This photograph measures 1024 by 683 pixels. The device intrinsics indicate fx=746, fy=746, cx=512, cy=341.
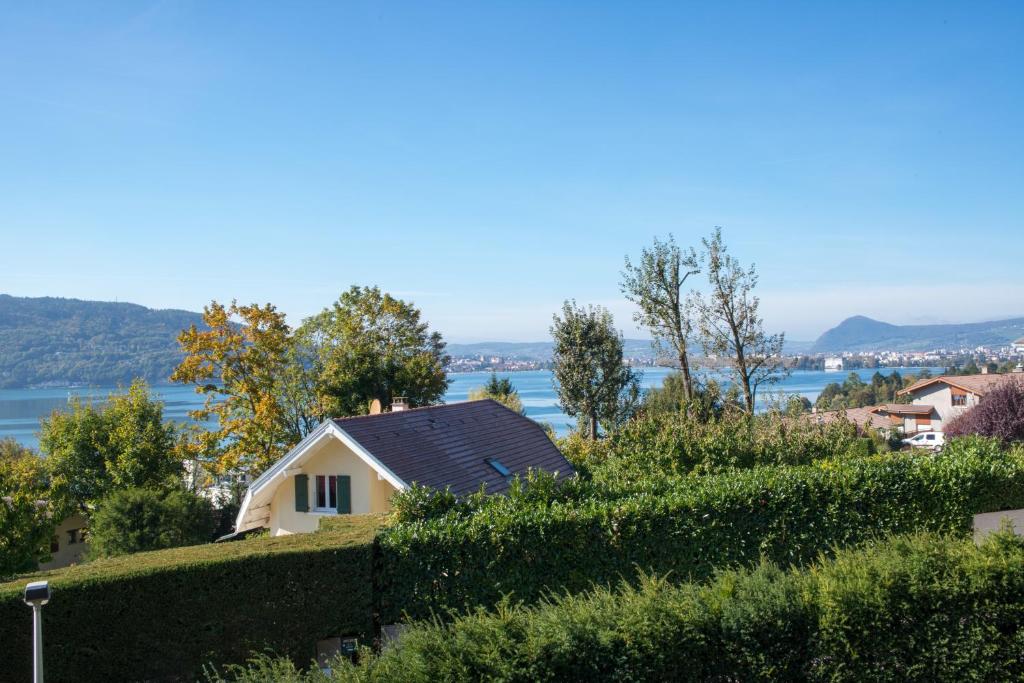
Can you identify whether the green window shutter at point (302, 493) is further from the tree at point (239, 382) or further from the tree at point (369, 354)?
the tree at point (369, 354)

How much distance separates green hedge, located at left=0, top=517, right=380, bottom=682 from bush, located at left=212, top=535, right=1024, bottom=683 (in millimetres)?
3661

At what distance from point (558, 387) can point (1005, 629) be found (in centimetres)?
2914

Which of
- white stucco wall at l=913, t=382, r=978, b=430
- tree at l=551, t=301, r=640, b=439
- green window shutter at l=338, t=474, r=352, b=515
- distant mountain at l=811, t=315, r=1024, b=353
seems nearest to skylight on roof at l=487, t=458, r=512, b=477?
green window shutter at l=338, t=474, r=352, b=515

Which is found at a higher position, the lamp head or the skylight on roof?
the lamp head

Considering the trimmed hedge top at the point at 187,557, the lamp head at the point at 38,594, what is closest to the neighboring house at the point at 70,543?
the trimmed hedge top at the point at 187,557

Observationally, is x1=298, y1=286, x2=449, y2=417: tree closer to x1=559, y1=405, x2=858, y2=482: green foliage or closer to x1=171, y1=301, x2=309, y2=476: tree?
x1=171, y1=301, x2=309, y2=476: tree

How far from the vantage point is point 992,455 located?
13.2m

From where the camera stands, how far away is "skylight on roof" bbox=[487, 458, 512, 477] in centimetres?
1922

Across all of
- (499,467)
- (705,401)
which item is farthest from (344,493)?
(705,401)

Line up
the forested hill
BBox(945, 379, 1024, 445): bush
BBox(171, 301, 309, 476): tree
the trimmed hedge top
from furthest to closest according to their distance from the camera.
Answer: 1. the forested hill
2. BBox(171, 301, 309, 476): tree
3. BBox(945, 379, 1024, 445): bush
4. the trimmed hedge top

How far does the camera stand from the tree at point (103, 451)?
31.5 m

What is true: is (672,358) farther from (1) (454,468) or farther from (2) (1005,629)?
(2) (1005,629)

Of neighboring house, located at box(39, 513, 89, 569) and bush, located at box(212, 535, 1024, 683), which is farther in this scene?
neighboring house, located at box(39, 513, 89, 569)

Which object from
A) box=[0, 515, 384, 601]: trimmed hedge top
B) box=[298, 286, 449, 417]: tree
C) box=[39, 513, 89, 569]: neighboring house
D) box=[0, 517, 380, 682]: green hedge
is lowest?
box=[39, 513, 89, 569]: neighboring house
